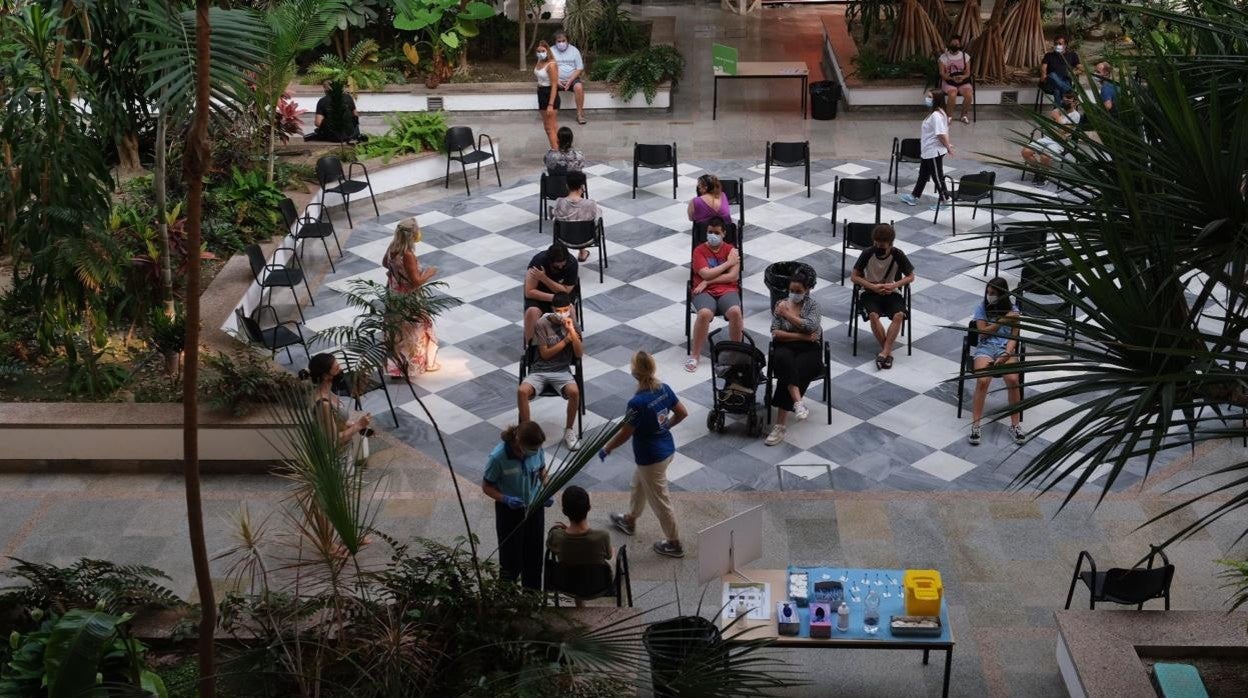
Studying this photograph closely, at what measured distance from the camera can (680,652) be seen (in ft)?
21.1

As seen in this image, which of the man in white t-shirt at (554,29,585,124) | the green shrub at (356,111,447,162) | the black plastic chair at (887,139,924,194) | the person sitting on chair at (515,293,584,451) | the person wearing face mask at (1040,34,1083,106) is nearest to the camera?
the person sitting on chair at (515,293,584,451)

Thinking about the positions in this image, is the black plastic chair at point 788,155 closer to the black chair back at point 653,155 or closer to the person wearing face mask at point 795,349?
the black chair back at point 653,155

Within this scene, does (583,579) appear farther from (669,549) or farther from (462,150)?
(462,150)

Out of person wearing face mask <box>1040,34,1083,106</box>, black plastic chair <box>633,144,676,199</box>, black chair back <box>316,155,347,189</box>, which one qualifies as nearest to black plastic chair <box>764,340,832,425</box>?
black plastic chair <box>633,144,676,199</box>

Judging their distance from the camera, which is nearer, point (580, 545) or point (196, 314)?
point (196, 314)

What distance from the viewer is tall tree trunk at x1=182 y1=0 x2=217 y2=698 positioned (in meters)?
4.61

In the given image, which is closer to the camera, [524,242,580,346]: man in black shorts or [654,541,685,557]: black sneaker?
[654,541,685,557]: black sneaker

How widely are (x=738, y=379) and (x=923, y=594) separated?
324 cm

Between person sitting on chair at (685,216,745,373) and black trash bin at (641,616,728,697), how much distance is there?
4.56 m

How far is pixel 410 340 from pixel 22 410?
9.31 feet

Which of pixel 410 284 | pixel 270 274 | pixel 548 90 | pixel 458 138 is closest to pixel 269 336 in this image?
pixel 410 284

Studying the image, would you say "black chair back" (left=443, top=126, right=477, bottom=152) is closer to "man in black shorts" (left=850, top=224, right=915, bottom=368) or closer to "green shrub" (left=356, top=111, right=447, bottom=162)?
"green shrub" (left=356, top=111, right=447, bottom=162)

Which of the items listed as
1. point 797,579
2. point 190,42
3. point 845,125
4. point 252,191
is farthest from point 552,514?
point 845,125

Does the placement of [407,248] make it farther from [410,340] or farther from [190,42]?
[190,42]
